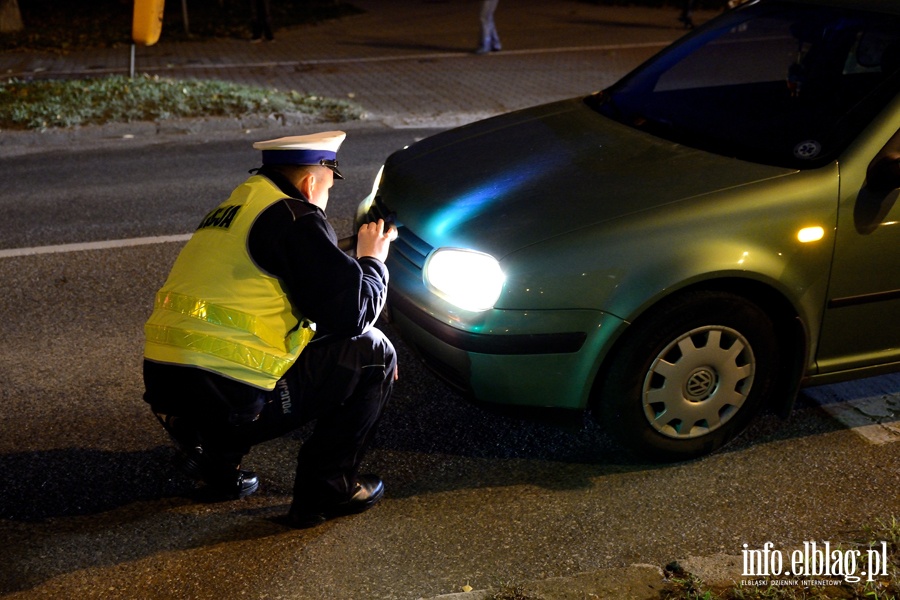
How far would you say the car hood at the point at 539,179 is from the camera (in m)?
3.42

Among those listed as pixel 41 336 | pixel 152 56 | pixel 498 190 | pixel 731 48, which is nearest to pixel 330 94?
pixel 152 56

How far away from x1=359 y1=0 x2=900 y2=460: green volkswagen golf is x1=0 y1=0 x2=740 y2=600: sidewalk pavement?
20.7ft

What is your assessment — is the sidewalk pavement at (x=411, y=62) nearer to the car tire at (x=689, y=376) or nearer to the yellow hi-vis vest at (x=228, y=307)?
the car tire at (x=689, y=376)

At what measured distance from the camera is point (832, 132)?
12.1 feet

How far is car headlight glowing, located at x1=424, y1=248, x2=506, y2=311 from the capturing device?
3322 mm

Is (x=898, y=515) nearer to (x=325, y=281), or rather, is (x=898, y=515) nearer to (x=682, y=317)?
(x=682, y=317)

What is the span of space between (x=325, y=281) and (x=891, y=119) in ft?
7.00

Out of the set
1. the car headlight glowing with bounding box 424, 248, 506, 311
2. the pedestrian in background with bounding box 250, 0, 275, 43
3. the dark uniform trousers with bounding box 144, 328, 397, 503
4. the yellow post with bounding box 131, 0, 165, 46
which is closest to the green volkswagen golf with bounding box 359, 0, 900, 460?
the car headlight glowing with bounding box 424, 248, 506, 311

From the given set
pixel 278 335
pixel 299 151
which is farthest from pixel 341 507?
pixel 299 151

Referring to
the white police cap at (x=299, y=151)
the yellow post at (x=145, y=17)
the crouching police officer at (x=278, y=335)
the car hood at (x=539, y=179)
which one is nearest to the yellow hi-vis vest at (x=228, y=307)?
the crouching police officer at (x=278, y=335)

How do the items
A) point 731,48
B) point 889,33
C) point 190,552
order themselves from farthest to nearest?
point 731,48 < point 889,33 < point 190,552

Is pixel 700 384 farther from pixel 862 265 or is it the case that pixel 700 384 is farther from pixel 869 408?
pixel 869 408

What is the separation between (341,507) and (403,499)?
10.3 inches

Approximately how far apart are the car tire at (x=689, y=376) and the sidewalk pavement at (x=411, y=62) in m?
6.72
